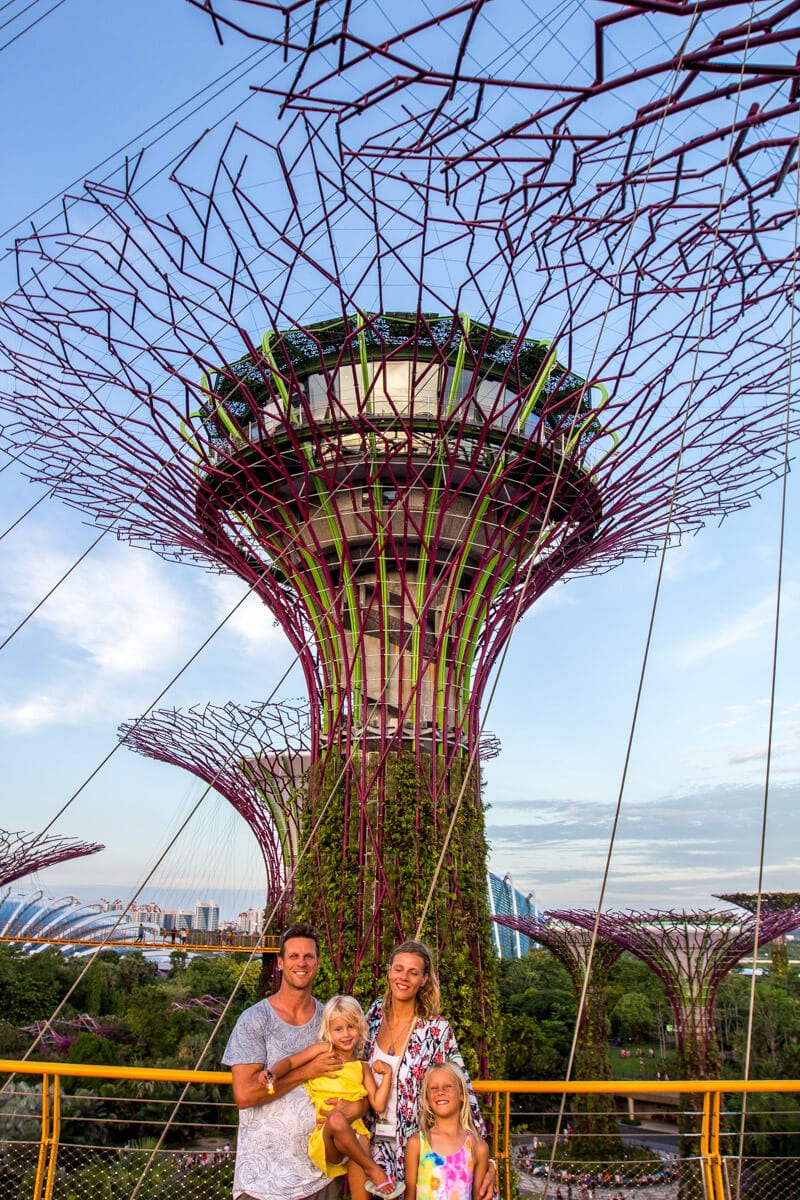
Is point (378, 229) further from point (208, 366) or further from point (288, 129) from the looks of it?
point (208, 366)

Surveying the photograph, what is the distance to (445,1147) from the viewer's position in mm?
3273

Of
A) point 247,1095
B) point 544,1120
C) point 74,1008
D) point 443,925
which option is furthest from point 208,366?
point 74,1008

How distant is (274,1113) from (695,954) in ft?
71.7

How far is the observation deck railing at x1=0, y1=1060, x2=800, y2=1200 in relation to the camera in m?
4.46

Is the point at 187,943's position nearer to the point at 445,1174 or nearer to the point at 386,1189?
the point at 386,1189

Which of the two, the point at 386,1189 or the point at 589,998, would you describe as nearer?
the point at 386,1189

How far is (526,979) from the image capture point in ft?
161

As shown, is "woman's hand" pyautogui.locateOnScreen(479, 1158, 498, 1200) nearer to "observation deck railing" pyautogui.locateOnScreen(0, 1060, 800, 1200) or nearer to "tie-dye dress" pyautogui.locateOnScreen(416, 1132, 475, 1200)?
"tie-dye dress" pyautogui.locateOnScreen(416, 1132, 475, 1200)

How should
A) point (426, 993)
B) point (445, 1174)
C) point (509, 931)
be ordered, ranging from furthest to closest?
point (509, 931)
point (426, 993)
point (445, 1174)

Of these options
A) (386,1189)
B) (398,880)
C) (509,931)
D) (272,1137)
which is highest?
(272,1137)

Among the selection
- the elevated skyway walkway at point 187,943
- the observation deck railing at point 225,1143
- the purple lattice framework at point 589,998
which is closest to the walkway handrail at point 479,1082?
the observation deck railing at point 225,1143

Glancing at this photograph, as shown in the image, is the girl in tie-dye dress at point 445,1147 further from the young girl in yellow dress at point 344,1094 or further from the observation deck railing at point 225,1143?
the observation deck railing at point 225,1143

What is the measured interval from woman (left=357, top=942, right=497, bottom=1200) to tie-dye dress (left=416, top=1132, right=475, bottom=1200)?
0.28ft

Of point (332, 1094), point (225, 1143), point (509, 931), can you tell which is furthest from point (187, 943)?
point (509, 931)
